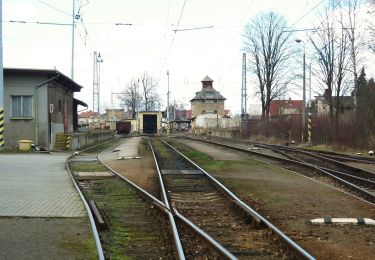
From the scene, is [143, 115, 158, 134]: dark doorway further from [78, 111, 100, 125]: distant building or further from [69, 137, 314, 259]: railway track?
[69, 137, 314, 259]: railway track

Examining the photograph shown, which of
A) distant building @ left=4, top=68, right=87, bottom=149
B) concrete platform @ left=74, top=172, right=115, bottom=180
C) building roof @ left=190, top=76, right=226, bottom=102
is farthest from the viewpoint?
building roof @ left=190, top=76, right=226, bottom=102

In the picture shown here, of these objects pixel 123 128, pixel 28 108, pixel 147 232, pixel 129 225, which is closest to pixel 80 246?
pixel 147 232

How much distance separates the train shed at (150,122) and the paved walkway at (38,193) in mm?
67466

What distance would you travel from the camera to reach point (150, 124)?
88.2m

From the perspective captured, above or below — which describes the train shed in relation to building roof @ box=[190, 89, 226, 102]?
below

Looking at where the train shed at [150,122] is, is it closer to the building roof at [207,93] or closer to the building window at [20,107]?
the building roof at [207,93]

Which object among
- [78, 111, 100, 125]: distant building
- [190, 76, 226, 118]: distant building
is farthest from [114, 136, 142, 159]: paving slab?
[190, 76, 226, 118]: distant building

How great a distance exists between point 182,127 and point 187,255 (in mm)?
137653

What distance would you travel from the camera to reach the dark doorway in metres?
87.1

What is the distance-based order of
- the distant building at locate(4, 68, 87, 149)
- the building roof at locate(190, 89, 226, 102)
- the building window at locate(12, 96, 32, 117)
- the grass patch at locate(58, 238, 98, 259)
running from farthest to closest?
the building roof at locate(190, 89, 226, 102) < the building window at locate(12, 96, 32, 117) < the distant building at locate(4, 68, 87, 149) < the grass patch at locate(58, 238, 98, 259)

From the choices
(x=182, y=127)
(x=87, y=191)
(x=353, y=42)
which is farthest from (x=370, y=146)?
(x=182, y=127)

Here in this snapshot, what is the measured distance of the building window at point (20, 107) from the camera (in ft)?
109

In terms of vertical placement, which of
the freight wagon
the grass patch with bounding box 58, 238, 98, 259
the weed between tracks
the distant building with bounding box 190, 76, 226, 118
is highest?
the distant building with bounding box 190, 76, 226, 118

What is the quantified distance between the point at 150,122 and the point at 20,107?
179 feet
